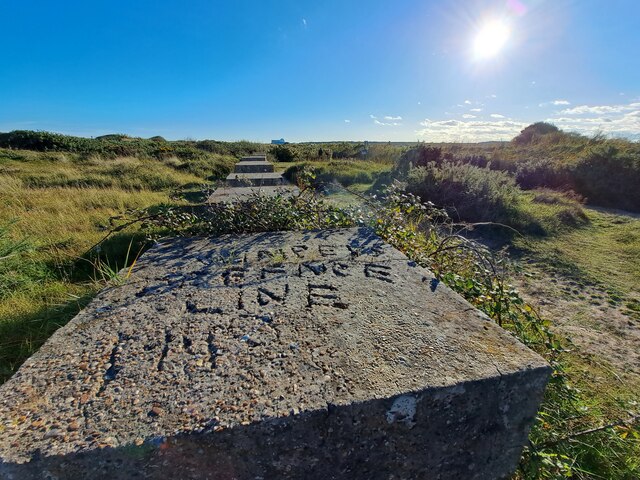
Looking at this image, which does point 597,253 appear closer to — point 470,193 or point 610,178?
point 470,193

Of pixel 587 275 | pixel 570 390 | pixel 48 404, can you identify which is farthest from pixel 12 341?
pixel 587 275

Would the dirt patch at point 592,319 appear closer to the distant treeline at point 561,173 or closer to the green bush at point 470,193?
the green bush at point 470,193

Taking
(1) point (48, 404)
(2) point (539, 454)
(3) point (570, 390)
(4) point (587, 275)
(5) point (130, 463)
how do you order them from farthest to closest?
(4) point (587, 275) → (3) point (570, 390) → (2) point (539, 454) → (1) point (48, 404) → (5) point (130, 463)

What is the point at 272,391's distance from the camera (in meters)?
1.00

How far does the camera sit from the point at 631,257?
450 cm

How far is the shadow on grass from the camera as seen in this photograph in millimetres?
1605

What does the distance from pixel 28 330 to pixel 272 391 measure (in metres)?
1.79

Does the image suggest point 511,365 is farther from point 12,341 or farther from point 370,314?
point 12,341

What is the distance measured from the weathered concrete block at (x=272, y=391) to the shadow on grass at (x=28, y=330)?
0.56 m

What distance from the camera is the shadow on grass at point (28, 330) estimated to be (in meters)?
1.61

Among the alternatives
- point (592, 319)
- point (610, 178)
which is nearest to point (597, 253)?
point (592, 319)

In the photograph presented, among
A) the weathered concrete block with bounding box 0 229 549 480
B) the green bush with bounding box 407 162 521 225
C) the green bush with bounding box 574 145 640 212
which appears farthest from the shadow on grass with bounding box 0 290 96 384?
the green bush with bounding box 574 145 640 212

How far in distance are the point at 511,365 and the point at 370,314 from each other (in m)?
0.57

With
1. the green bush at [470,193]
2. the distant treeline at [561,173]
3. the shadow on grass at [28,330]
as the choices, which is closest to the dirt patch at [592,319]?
the green bush at [470,193]
